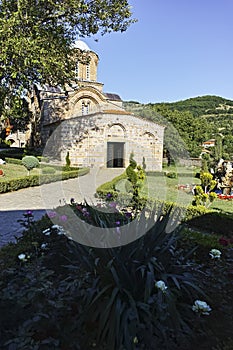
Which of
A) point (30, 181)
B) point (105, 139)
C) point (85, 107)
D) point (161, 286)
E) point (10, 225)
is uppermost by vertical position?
point (85, 107)

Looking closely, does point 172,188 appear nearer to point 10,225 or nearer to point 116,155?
point 116,155

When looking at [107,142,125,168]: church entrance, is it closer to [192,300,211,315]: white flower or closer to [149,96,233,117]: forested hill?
[149,96,233,117]: forested hill

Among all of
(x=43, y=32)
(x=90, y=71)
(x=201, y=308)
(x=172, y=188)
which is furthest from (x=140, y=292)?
(x=90, y=71)

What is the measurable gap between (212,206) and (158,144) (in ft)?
46.8

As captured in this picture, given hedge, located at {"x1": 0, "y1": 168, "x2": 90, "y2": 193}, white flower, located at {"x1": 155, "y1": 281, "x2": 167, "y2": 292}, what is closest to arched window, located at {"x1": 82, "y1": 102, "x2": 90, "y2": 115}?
hedge, located at {"x1": 0, "y1": 168, "x2": 90, "y2": 193}

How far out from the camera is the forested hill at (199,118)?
32.8 metres

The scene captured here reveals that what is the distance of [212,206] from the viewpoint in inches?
368

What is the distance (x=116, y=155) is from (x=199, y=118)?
1979 cm

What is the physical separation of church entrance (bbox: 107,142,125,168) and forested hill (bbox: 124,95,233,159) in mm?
5594

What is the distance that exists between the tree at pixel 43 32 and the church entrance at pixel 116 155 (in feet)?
25.9

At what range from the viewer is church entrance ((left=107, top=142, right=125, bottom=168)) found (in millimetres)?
21250

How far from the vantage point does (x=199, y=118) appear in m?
37.2

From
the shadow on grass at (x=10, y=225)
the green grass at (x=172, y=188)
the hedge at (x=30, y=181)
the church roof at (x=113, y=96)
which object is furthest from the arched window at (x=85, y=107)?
the shadow on grass at (x=10, y=225)

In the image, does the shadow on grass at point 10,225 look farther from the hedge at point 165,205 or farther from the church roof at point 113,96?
the church roof at point 113,96
